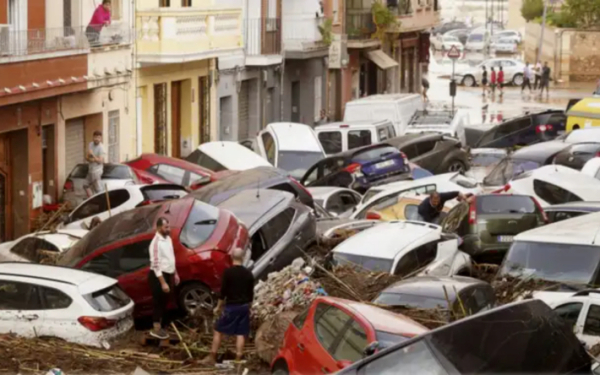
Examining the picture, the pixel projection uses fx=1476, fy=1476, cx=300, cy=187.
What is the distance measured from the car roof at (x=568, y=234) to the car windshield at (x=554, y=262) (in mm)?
71

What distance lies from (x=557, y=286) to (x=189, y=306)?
14.9ft

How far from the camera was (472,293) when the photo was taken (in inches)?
640

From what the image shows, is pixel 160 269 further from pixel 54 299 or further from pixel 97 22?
pixel 97 22

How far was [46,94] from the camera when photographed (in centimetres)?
2805

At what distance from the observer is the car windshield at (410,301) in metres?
15.6

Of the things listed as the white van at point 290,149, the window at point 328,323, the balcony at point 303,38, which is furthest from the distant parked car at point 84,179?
the balcony at point 303,38

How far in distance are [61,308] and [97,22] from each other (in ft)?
52.8

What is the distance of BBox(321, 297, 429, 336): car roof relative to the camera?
13359mm

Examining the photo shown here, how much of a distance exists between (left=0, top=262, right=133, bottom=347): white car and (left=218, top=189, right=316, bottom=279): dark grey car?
9.39 ft

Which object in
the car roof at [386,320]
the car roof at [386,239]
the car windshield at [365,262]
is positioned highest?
the car roof at [386,320]

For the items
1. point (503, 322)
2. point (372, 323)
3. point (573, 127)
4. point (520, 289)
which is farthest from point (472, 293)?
point (573, 127)

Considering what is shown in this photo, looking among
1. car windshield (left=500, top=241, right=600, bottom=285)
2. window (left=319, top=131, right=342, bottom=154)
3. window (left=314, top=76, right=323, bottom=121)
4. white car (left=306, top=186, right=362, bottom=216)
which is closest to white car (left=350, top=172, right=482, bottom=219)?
white car (left=306, top=186, right=362, bottom=216)

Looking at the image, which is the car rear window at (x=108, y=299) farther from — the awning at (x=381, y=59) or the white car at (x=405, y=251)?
the awning at (x=381, y=59)

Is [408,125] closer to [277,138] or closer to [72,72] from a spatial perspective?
[277,138]
